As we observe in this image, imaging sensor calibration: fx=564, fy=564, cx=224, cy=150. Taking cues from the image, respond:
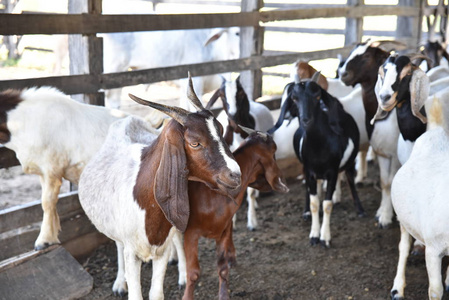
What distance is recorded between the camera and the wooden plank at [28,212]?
15.0 ft

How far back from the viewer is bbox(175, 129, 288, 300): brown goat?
150 inches

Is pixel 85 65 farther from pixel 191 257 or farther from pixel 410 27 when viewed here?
pixel 410 27

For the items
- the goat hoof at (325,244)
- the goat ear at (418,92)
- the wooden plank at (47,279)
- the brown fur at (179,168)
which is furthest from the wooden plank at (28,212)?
the goat ear at (418,92)

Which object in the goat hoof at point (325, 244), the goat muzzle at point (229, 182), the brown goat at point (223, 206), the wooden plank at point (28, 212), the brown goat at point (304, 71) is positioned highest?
the brown goat at point (304, 71)

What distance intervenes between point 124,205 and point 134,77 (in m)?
2.10

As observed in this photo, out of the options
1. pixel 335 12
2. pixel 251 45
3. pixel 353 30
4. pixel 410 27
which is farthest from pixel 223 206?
pixel 410 27

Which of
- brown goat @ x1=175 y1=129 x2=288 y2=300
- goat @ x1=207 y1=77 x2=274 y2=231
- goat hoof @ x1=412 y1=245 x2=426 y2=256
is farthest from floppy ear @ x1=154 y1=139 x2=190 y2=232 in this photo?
goat hoof @ x1=412 y1=245 x2=426 y2=256

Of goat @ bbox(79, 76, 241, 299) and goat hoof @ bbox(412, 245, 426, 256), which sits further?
goat hoof @ bbox(412, 245, 426, 256)

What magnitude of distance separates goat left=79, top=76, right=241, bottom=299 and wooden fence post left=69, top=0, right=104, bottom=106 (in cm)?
109

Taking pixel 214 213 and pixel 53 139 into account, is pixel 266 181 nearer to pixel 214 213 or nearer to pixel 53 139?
pixel 214 213

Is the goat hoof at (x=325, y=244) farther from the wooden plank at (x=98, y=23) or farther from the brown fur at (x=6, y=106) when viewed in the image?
the brown fur at (x=6, y=106)

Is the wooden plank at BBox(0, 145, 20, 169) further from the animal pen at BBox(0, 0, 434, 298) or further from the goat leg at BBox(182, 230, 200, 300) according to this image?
the goat leg at BBox(182, 230, 200, 300)

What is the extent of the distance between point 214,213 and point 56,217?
148 cm

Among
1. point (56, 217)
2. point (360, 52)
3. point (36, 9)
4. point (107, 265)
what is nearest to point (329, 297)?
point (107, 265)
